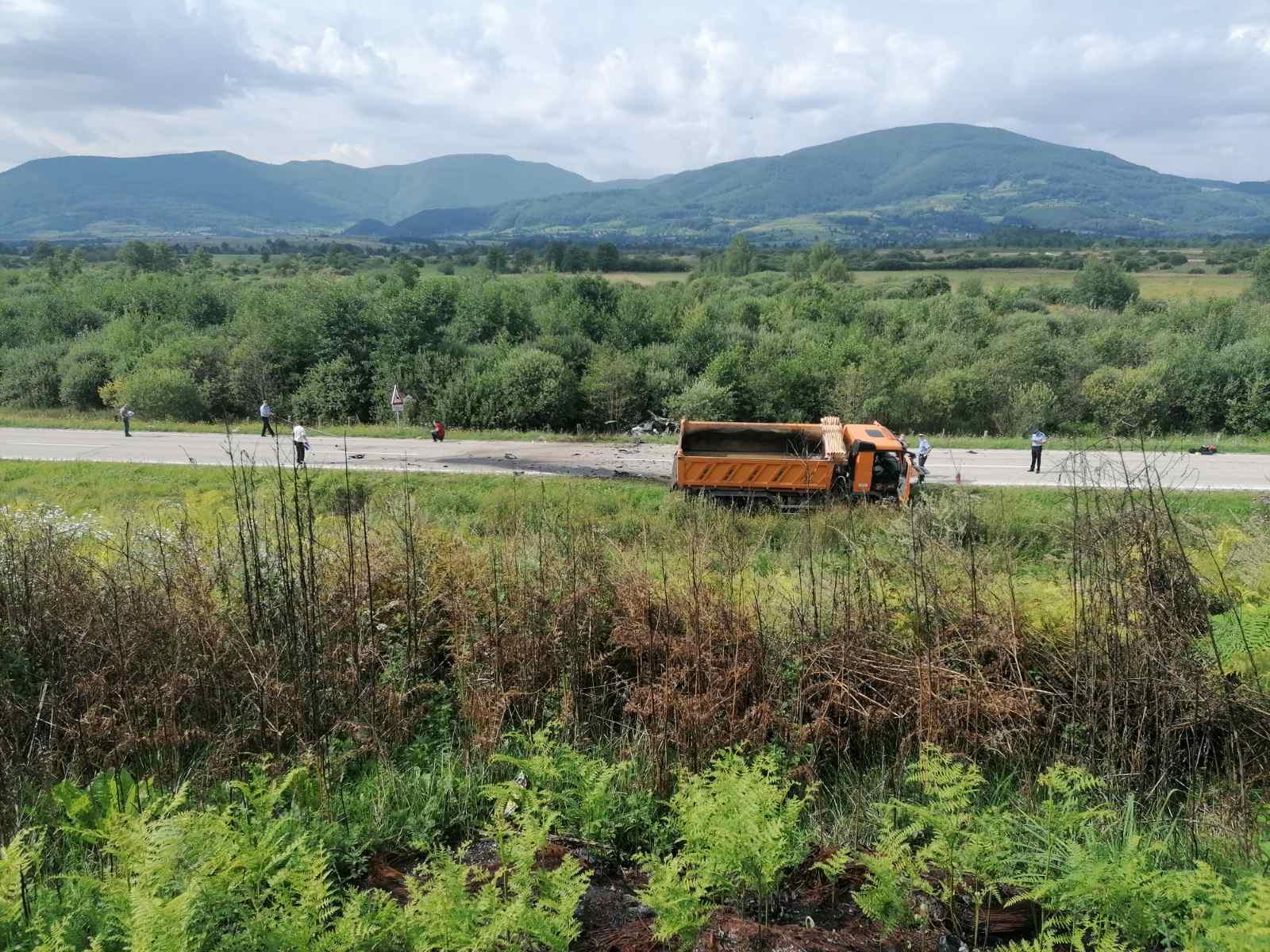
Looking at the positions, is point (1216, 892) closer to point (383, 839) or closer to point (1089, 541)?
point (1089, 541)

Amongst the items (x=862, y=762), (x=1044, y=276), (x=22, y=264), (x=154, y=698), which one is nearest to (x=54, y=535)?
(x=154, y=698)

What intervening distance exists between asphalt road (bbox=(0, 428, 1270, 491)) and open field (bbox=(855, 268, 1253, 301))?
47.2 metres

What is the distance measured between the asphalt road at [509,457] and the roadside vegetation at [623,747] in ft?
51.2

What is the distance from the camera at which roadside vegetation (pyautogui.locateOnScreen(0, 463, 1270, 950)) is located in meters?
3.82

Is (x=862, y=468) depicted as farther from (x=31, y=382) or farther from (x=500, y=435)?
(x=31, y=382)

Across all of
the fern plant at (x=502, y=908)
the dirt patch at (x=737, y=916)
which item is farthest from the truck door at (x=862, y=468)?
the fern plant at (x=502, y=908)

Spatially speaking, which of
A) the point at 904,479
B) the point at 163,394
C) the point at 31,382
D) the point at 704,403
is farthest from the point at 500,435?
the point at 31,382

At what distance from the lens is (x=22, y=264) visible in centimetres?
10744

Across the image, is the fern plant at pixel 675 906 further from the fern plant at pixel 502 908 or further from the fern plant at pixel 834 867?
the fern plant at pixel 834 867

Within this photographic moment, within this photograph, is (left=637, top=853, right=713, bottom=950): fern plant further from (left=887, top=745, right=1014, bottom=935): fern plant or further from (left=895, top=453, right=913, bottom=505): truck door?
(left=895, top=453, right=913, bottom=505): truck door

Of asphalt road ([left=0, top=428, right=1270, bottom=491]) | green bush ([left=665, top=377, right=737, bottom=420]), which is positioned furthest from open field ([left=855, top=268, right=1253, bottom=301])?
asphalt road ([left=0, top=428, right=1270, bottom=491])

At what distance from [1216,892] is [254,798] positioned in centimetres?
497

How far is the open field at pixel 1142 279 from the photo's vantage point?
73250mm

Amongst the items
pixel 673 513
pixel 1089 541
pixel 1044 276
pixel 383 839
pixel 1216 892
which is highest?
pixel 1044 276
